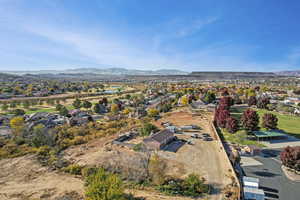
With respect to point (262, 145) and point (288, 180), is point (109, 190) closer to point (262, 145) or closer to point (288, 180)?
point (288, 180)

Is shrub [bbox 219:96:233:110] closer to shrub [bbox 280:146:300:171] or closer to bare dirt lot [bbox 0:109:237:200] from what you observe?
bare dirt lot [bbox 0:109:237:200]

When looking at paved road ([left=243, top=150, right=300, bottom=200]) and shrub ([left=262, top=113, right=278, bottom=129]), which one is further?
shrub ([left=262, top=113, right=278, bottom=129])

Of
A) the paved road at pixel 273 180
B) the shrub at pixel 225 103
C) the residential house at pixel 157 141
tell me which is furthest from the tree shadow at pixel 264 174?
the shrub at pixel 225 103

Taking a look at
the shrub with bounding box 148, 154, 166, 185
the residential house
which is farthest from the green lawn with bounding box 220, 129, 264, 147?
the shrub with bounding box 148, 154, 166, 185

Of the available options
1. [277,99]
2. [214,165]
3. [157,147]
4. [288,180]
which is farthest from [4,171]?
[277,99]

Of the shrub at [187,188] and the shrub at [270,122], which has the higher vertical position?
the shrub at [270,122]

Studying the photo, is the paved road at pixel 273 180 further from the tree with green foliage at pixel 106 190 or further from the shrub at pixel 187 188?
the tree with green foliage at pixel 106 190

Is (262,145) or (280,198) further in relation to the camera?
(262,145)

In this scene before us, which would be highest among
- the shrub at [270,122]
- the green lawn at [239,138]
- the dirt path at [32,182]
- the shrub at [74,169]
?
the shrub at [270,122]

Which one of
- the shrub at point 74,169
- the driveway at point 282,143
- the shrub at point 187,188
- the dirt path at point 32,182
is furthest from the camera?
the driveway at point 282,143
